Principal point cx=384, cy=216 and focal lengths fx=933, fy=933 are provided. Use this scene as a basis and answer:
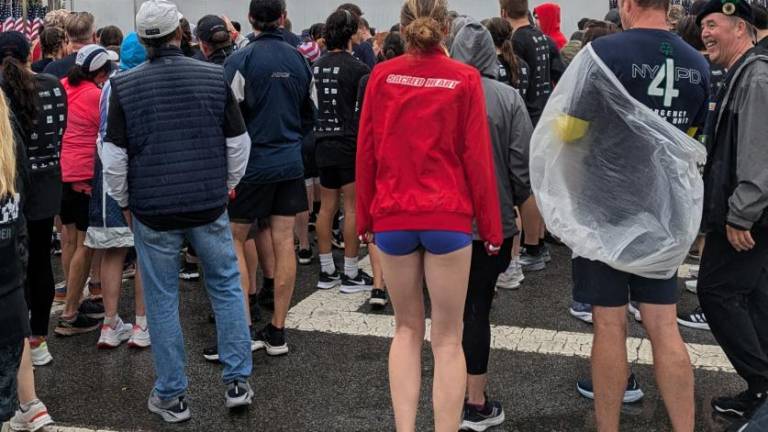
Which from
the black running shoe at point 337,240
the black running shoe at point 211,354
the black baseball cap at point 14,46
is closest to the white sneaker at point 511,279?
the black running shoe at point 337,240

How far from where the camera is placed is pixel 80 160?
6.14m

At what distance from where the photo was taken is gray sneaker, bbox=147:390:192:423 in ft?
15.6

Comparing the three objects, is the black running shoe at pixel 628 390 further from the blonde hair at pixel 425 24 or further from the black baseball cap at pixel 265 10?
the black baseball cap at pixel 265 10

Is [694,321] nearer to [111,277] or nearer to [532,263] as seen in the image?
[532,263]

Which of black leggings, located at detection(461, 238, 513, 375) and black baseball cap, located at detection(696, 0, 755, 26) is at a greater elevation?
black baseball cap, located at detection(696, 0, 755, 26)

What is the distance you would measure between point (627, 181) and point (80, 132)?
12.6 feet

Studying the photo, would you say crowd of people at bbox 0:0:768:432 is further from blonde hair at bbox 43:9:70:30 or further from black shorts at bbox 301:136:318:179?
black shorts at bbox 301:136:318:179

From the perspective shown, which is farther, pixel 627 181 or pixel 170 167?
pixel 170 167

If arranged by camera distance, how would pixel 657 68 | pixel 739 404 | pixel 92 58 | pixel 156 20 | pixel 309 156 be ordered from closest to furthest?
pixel 657 68, pixel 156 20, pixel 739 404, pixel 92 58, pixel 309 156

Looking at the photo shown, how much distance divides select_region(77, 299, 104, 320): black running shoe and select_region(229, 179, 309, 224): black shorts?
151cm

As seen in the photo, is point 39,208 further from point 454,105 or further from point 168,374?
point 454,105

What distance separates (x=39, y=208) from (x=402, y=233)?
8.53 ft

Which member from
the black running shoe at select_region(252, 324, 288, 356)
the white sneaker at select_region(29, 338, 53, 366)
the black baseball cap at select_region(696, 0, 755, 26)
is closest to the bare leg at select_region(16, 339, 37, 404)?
the white sneaker at select_region(29, 338, 53, 366)

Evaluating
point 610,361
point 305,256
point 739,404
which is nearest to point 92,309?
point 305,256
